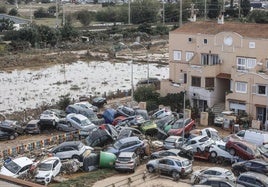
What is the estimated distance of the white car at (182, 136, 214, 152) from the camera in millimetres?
25906

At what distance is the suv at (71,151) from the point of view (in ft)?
81.6

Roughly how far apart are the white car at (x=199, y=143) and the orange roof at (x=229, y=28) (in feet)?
37.8

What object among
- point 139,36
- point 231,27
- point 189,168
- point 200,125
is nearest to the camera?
point 189,168

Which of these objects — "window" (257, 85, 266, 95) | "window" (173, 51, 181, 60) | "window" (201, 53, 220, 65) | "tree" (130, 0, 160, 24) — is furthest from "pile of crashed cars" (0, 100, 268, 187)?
"tree" (130, 0, 160, 24)

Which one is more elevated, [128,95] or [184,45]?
[184,45]

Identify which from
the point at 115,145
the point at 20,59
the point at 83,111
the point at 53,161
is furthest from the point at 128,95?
the point at 20,59

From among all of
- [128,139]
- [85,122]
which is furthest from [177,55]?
[128,139]

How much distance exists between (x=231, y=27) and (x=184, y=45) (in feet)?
12.2

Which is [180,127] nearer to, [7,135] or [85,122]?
[85,122]

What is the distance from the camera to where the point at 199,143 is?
2608 centimetres

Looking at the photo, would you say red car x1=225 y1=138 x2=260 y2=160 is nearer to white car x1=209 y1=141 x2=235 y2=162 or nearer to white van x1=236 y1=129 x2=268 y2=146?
white car x1=209 y1=141 x2=235 y2=162

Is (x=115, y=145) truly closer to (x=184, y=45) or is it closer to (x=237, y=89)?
(x=237, y=89)

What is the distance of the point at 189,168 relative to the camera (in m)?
23.2

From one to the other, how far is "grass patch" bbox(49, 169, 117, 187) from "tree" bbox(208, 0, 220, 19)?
8057 cm
